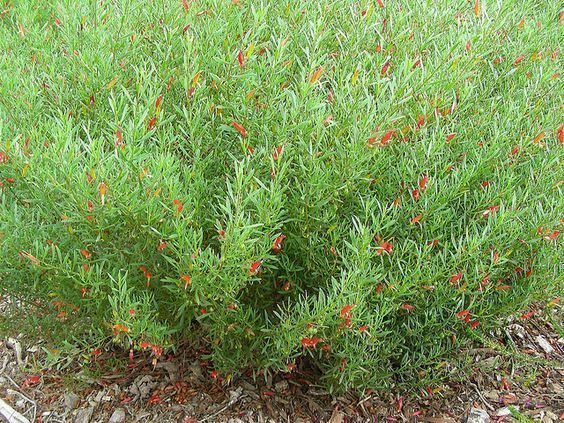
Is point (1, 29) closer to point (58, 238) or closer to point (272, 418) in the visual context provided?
point (58, 238)

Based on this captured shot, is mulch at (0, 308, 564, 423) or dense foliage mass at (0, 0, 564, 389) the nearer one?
dense foliage mass at (0, 0, 564, 389)

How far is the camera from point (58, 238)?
2.14m

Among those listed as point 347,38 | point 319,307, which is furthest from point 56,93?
point 319,307

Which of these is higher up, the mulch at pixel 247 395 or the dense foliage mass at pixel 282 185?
the dense foliage mass at pixel 282 185

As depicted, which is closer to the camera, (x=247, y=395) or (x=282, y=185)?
(x=282, y=185)

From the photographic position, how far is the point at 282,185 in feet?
6.58

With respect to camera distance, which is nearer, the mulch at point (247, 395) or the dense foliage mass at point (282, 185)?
the dense foliage mass at point (282, 185)

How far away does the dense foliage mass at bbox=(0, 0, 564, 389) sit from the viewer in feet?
5.96

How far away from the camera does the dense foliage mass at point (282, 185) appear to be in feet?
5.96

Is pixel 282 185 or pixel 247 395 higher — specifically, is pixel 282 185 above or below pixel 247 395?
above

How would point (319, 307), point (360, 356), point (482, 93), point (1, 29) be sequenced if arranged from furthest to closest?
point (1, 29) < point (482, 93) < point (360, 356) < point (319, 307)

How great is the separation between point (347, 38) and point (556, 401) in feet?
6.00

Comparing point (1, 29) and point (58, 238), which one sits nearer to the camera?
point (58, 238)

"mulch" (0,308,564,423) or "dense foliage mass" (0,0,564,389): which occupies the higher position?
"dense foliage mass" (0,0,564,389)
